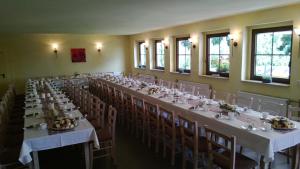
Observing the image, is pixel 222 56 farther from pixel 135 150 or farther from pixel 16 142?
pixel 16 142

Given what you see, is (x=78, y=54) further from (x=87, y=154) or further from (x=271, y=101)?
(x=271, y=101)

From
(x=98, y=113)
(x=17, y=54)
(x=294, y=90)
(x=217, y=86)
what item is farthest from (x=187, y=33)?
(x=17, y=54)

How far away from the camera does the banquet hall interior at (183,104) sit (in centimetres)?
335

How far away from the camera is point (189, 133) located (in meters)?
3.67

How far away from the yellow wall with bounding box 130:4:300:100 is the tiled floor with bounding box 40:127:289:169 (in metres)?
2.11

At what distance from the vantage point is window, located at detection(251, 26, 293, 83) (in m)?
5.62

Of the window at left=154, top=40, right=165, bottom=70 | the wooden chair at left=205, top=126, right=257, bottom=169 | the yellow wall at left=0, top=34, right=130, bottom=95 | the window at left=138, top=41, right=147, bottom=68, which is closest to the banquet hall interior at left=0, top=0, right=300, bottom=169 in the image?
the wooden chair at left=205, top=126, right=257, bottom=169

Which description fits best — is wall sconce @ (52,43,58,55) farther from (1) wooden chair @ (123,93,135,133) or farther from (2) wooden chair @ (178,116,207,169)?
(2) wooden chair @ (178,116,207,169)

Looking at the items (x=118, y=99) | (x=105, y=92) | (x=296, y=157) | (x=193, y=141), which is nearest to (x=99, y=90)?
(x=105, y=92)

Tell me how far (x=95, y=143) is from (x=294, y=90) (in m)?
4.55

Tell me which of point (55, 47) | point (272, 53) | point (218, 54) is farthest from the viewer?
point (55, 47)

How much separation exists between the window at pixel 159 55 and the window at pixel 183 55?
1179 millimetres

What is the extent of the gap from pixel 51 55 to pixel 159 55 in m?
5.48

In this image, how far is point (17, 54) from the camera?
11.0 meters
